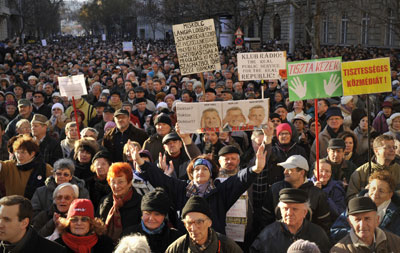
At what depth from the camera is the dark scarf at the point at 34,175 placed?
562cm

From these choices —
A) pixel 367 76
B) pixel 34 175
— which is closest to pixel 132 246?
pixel 34 175

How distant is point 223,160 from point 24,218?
2.07m

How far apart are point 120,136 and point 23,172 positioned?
196cm

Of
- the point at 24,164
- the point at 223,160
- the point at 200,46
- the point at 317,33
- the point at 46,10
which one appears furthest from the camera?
the point at 46,10

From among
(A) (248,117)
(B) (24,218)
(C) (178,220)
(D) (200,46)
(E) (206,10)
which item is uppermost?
(E) (206,10)

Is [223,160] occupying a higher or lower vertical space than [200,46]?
lower

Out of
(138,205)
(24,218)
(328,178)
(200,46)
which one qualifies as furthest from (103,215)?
(200,46)

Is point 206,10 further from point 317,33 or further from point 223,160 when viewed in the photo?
point 223,160

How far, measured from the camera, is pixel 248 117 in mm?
5477

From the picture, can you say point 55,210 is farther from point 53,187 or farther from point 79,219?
point 79,219

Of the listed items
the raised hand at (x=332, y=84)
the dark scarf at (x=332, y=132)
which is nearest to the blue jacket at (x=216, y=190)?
the raised hand at (x=332, y=84)

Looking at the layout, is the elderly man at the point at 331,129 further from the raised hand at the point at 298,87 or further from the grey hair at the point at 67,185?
the grey hair at the point at 67,185

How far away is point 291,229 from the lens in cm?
422

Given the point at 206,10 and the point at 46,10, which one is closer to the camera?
the point at 206,10
